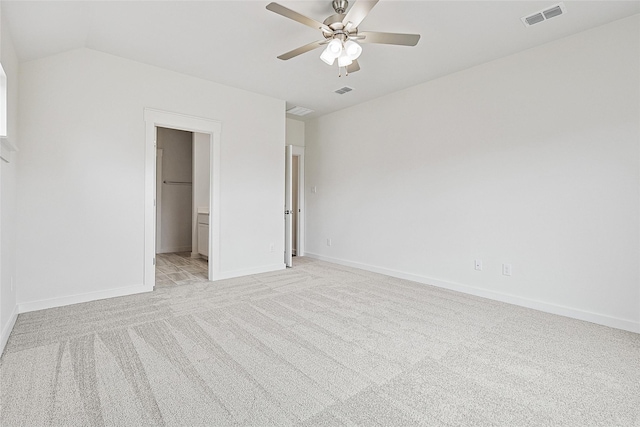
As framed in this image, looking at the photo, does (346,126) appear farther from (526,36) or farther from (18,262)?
(18,262)

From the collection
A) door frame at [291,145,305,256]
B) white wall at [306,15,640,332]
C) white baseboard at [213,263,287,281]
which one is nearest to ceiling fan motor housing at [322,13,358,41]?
white wall at [306,15,640,332]

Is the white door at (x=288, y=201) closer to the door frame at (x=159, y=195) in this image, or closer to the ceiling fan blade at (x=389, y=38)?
the ceiling fan blade at (x=389, y=38)

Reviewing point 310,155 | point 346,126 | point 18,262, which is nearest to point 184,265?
point 18,262

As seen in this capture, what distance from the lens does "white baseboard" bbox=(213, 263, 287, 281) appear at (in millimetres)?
4270

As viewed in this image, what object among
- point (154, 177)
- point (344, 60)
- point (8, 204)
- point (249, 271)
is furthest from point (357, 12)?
point (249, 271)

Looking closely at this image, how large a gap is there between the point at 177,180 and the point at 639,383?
7492mm

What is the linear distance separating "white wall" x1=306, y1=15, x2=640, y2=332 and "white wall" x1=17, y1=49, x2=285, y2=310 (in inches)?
105

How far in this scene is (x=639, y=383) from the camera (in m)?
1.86

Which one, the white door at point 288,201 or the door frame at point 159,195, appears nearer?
the white door at point 288,201

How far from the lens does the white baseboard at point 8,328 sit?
217 centimetres

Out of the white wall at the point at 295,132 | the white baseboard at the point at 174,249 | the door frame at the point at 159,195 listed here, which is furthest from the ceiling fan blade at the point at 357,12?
the white baseboard at the point at 174,249

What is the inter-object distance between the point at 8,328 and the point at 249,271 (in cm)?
258

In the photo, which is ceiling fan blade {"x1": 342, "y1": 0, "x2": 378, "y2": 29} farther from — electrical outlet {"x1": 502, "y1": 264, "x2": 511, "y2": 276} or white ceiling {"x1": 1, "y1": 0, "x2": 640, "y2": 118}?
electrical outlet {"x1": 502, "y1": 264, "x2": 511, "y2": 276}

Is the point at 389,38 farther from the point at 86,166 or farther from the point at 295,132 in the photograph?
the point at 295,132
